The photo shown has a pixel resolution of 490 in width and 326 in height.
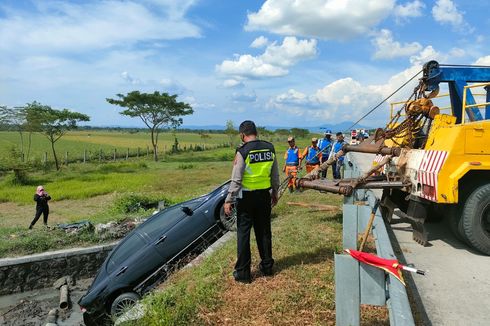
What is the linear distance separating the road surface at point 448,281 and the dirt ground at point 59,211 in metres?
10.5

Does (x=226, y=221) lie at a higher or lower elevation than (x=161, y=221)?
lower

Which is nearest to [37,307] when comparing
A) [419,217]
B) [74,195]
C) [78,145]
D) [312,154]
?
[419,217]

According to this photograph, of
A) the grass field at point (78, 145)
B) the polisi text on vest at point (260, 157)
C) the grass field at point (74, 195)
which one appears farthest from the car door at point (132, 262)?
the grass field at point (78, 145)

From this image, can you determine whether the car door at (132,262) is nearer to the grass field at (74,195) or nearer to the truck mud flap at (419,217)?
the grass field at (74,195)

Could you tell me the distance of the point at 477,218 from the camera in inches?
221

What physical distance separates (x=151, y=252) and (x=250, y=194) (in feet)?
8.88

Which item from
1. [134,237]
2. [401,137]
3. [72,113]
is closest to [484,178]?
[401,137]

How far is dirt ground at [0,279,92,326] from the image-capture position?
7.29 metres

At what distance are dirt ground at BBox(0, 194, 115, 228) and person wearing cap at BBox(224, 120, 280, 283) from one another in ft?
32.3

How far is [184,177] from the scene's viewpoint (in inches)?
950

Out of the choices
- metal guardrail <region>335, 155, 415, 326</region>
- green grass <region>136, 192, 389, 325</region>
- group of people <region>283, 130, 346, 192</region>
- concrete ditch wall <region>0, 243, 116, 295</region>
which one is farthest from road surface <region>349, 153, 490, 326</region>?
concrete ditch wall <region>0, 243, 116, 295</region>

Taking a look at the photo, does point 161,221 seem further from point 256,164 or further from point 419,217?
point 419,217

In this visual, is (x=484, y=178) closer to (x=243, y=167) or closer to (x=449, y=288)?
(x=449, y=288)

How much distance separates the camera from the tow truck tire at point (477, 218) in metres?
5.60
